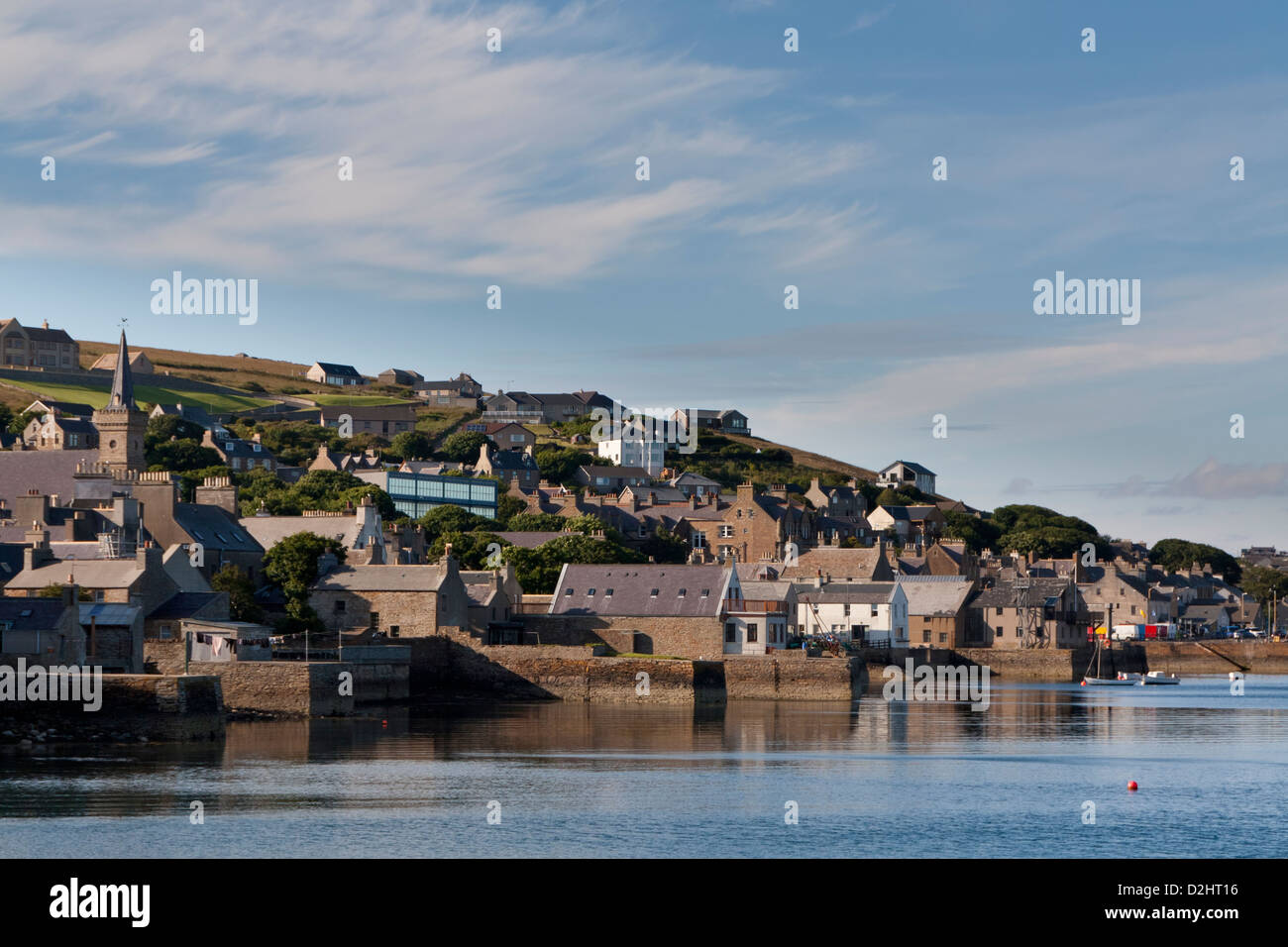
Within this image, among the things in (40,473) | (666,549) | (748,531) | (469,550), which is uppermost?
(40,473)

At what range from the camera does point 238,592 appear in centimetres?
7588

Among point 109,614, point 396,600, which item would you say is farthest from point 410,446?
point 109,614

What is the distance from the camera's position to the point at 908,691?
87.2 metres

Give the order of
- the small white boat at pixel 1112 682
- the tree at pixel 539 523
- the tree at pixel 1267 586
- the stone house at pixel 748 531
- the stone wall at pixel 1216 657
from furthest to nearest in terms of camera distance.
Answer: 1. the tree at pixel 1267 586
2. the stone house at pixel 748 531
3. the tree at pixel 539 523
4. the stone wall at pixel 1216 657
5. the small white boat at pixel 1112 682

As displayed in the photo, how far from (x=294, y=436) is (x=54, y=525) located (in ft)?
366

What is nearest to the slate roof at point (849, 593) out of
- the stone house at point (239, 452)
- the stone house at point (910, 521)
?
the stone house at point (239, 452)

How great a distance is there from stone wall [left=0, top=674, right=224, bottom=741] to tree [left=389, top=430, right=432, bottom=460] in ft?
473

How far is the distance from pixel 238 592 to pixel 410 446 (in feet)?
400

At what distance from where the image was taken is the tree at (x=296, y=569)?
76812 mm

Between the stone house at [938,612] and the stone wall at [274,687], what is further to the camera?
the stone house at [938,612]

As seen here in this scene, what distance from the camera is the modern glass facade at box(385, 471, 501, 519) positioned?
151 meters

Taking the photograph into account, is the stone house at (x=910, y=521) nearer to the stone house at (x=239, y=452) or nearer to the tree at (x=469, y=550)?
the stone house at (x=239, y=452)

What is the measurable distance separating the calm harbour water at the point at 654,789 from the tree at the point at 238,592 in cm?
1355

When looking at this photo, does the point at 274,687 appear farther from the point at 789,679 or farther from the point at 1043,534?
the point at 1043,534
